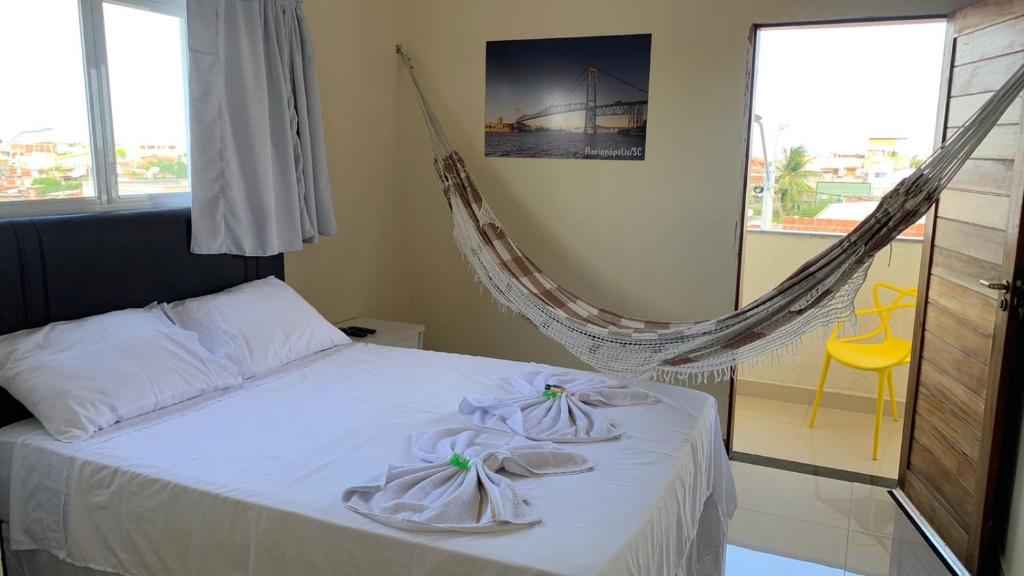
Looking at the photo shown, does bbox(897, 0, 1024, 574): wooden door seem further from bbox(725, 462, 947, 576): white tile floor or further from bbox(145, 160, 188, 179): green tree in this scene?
bbox(145, 160, 188, 179): green tree

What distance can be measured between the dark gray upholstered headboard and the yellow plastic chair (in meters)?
2.86

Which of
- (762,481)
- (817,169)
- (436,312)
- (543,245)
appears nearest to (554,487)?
(762,481)

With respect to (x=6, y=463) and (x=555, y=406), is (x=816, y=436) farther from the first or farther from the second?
(x=6, y=463)

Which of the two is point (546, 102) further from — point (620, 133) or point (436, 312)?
point (436, 312)

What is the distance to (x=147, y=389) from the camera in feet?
6.99

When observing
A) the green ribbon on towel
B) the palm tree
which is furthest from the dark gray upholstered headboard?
the palm tree

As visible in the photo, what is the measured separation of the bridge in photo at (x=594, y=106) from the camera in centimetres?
342

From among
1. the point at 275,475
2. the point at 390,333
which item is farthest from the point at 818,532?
the point at 275,475

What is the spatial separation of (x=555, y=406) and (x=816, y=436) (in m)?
2.21

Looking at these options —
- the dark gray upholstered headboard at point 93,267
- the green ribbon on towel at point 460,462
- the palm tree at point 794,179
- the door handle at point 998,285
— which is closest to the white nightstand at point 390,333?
the dark gray upholstered headboard at point 93,267

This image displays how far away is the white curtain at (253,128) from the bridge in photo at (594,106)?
3.68 ft

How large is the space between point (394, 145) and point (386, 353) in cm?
141

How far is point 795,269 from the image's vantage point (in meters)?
4.12

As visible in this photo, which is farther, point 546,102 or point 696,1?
point 546,102
